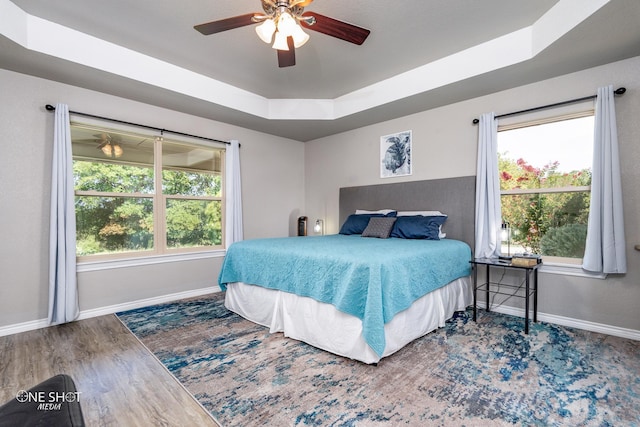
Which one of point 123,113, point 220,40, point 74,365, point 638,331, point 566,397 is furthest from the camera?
point 123,113

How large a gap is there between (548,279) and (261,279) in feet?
9.64

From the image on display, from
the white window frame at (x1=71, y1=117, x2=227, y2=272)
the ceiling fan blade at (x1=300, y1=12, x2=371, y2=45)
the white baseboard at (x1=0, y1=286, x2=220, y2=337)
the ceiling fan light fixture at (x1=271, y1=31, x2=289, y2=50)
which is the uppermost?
the ceiling fan blade at (x1=300, y1=12, x2=371, y2=45)

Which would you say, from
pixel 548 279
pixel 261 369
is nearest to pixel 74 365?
pixel 261 369

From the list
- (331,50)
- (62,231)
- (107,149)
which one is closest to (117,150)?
(107,149)

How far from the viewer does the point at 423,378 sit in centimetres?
201

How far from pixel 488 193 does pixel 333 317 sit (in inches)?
89.9

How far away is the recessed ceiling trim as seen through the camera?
7.90ft

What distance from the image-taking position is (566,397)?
1797 millimetres

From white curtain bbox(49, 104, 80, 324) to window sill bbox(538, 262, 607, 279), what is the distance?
4882 mm

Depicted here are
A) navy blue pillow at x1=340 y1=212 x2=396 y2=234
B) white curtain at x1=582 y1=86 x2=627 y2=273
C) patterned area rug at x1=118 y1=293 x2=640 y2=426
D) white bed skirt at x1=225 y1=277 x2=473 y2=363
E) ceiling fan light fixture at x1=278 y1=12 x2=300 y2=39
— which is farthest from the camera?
navy blue pillow at x1=340 y1=212 x2=396 y2=234

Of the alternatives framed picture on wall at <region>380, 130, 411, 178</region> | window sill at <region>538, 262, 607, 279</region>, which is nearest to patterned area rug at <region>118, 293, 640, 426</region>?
window sill at <region>538, 262, 607, 279</region>

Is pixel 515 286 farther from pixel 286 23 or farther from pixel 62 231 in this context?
pixel 62 231

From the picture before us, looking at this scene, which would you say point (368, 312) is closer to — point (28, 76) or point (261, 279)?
point (261, 279)

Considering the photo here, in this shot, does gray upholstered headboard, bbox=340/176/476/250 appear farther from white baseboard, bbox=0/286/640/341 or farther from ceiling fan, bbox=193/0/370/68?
ceiling fan, bbox=193/0/370/68
